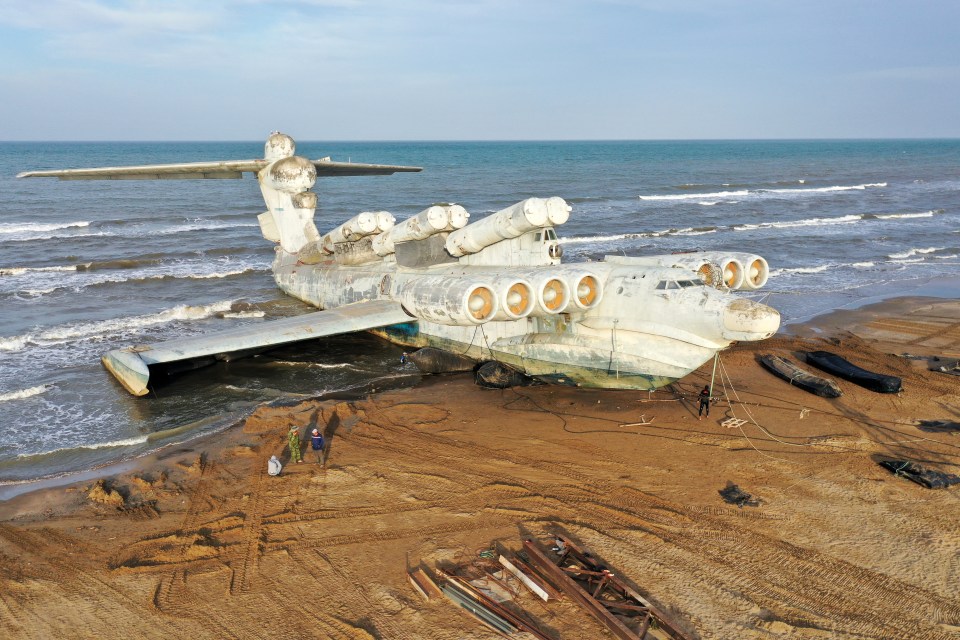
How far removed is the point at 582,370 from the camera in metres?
14.9

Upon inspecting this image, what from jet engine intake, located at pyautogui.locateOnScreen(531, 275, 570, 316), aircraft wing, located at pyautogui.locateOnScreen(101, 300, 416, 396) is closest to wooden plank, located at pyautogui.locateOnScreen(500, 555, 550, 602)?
jet engine intake, located at pyautogui.locateOnScreen(531, 275, 570, 316)

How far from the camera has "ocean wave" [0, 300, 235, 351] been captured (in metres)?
19.8

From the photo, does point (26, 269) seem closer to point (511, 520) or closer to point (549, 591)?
point (511, 520)

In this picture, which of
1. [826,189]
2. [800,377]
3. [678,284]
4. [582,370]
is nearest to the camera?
[678,284]

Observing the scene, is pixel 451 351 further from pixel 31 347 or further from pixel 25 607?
pixel 31 347

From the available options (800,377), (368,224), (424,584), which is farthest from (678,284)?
(368,224)

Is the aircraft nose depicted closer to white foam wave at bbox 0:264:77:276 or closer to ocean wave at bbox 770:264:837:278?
ocean wave at bbox 770:264:837:278

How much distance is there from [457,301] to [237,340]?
238 inches

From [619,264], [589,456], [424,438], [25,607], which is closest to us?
[25,607]

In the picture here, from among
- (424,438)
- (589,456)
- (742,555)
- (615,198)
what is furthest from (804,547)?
(615,198)

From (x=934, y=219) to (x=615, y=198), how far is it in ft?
75.6

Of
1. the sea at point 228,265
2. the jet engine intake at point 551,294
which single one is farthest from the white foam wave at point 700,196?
the jet engine intake at point 551,294

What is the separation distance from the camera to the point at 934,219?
44.6 m

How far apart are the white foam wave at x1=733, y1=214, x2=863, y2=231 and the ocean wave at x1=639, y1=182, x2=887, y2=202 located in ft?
43.0
